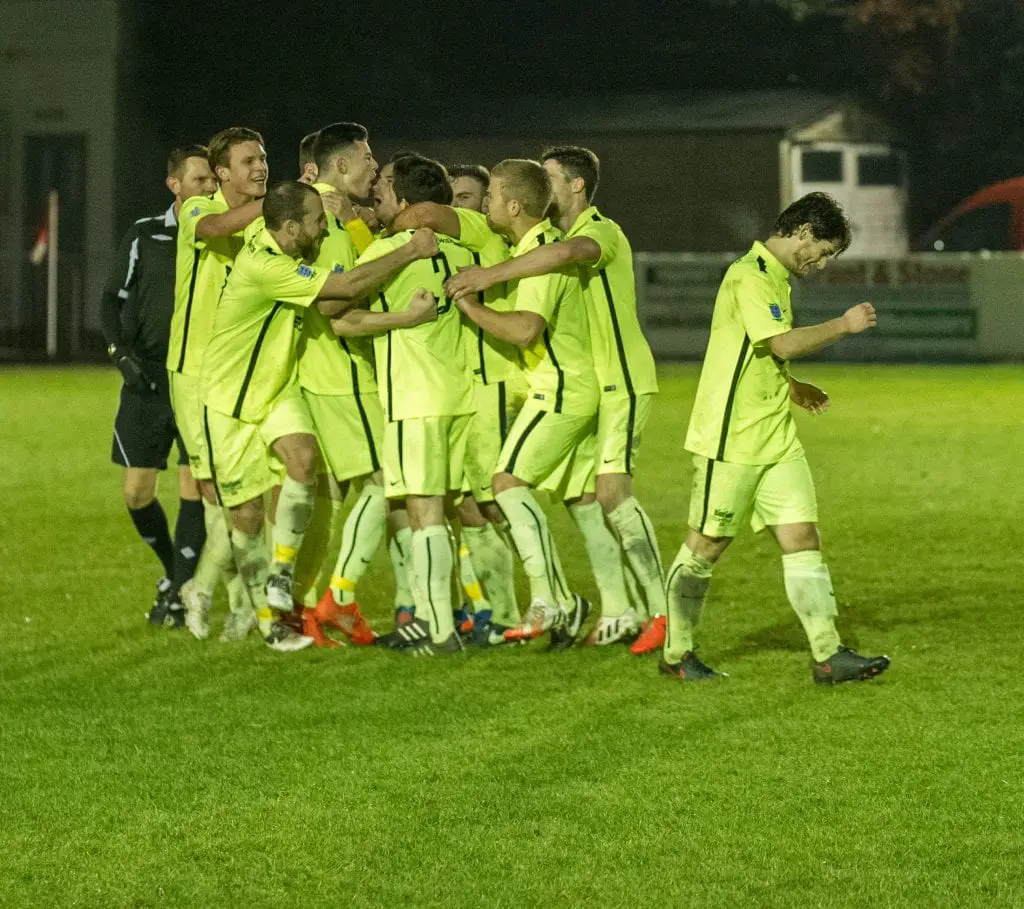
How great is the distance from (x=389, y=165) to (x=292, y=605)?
196cm

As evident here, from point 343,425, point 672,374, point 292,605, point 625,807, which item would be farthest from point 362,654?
point 672,374

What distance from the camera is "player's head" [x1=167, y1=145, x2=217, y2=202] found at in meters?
9.05

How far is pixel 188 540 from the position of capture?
945cm

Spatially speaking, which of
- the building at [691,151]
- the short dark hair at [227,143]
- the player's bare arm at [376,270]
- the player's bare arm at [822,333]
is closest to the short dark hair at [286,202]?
the player's bare arm at [376,270]

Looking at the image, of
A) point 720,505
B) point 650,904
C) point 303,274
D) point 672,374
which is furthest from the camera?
point 672,374

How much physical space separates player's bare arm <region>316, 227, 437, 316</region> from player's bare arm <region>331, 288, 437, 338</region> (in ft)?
0.45

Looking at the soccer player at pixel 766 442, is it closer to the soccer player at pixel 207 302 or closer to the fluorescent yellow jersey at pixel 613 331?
the fluorescent yellow jersey at pixel 613 331

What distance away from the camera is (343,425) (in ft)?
28.2

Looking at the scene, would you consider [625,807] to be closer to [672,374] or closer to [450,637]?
[450,637]

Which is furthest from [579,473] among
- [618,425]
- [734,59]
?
[734,59]

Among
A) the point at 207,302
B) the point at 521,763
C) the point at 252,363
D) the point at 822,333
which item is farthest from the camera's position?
the point at 207,302

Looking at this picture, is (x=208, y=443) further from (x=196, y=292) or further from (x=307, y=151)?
(x=307, y=151)

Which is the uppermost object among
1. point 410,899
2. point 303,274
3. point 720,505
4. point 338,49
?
point 338,49

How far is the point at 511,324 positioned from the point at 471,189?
1.49m
